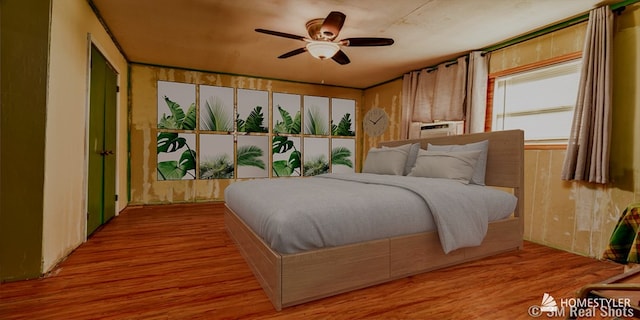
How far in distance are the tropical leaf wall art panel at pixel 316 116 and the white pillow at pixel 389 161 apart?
232 centimetres

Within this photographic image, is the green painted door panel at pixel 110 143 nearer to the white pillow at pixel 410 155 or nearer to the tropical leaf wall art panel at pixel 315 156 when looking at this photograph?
the tropical leaf wall art panel at pixel 315 156

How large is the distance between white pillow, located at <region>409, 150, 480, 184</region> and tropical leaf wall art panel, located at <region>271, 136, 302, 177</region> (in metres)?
3.02

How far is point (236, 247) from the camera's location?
256 centimetres

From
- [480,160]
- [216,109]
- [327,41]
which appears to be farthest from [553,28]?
[216,109]

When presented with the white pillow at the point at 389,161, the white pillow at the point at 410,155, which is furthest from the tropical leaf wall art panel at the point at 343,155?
the white pillow at the point at 410,155

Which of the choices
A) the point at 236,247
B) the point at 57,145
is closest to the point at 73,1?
the point at 57,145

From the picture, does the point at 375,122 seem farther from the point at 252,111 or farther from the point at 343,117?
the point at 252,111

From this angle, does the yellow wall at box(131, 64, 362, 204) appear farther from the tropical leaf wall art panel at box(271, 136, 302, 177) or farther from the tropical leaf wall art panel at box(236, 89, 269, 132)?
the tropical leaf wall art panel at box(271, 136, 302, 177)

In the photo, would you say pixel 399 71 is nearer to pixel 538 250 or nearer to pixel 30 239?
pixel 538 250

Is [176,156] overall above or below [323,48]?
below

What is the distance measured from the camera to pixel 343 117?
19.6 feet

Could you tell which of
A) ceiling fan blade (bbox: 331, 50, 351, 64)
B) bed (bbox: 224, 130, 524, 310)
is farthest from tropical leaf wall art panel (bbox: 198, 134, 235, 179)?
ceiling fan blade (bbox: 331, 50, 351, 64)

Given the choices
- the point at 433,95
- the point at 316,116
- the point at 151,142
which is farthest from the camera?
the point at 316,116

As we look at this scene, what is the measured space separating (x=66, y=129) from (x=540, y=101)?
4.43 metres
